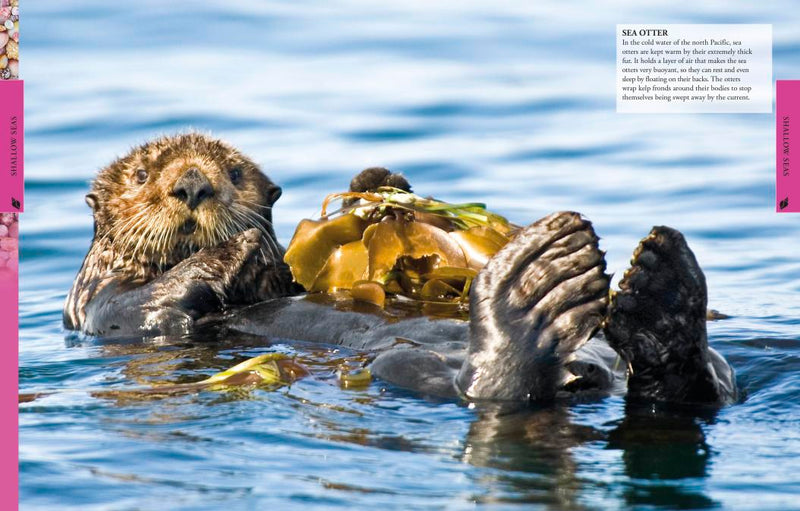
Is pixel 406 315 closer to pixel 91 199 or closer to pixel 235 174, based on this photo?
pixel 235 174

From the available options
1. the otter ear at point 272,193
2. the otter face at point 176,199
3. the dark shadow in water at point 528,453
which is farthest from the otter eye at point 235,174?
the dark shadow in water at point 528,453

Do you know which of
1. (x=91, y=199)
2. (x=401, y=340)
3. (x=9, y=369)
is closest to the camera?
(x=9, y=369)

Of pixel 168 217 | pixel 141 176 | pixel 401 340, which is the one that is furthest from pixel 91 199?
pixel 401 340

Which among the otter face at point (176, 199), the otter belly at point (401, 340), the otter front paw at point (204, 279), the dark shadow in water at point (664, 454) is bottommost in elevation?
the dark shadow in water at point (664, 454)

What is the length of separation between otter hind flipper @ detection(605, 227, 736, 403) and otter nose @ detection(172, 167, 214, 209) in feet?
7.57

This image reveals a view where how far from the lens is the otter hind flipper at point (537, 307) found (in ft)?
12.2

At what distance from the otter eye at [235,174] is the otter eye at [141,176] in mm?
393

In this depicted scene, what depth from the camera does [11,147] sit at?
12.1 feet

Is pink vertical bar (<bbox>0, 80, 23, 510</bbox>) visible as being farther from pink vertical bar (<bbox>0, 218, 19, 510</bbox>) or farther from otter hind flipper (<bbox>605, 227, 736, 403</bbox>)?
otter hind flipper (<bbox>605, 227, 736, 403</bbox>)

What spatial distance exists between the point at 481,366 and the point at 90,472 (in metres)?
1.25

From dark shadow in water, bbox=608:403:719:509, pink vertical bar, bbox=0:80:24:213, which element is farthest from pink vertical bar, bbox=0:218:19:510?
dark shadow in water, bbox=608:403:719:509

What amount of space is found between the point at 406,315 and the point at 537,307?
1.15 metres

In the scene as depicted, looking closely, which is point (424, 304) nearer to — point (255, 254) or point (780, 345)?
point (255, 254)

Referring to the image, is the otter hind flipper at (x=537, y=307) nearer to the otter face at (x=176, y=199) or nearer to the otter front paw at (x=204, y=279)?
the otter front paw at (x=204, y=279)
